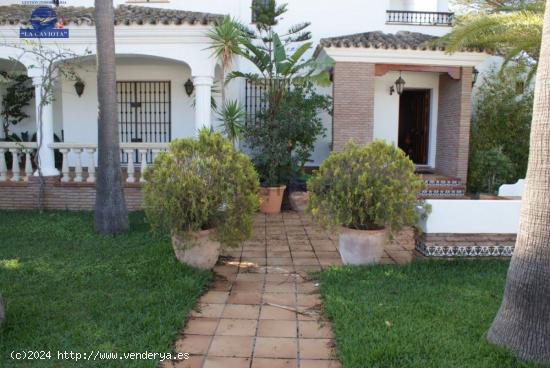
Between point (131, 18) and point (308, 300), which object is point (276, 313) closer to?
point (308, 300)

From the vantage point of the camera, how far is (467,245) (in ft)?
19.4

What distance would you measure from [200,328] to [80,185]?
6.74 m

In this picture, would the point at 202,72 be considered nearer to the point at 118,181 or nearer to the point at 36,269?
the point at 118,181

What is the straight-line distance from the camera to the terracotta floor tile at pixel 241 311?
441cm

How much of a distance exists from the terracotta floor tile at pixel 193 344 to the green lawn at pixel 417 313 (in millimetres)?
1040

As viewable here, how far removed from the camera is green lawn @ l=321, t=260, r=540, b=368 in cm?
344

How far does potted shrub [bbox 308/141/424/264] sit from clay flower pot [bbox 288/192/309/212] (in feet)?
14.1

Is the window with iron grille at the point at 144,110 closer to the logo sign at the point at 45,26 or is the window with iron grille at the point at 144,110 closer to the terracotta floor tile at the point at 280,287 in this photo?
the logo sign at the point at 45,26

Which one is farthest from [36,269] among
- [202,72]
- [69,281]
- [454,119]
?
[454,119]

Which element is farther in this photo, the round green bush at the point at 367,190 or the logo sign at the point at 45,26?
the logo sign at the point at 45,26

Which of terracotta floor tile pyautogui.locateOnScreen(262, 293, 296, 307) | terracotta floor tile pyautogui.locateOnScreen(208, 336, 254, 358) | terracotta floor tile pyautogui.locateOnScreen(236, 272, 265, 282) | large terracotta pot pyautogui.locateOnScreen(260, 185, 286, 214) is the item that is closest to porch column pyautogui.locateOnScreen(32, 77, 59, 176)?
large terracotta pot pyautogui.locateOnScreen(260, 185, 286, 214)

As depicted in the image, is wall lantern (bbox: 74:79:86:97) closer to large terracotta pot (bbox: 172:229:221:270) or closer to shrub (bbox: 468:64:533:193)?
large terracotta pot (bbox: 172:229:221:270)

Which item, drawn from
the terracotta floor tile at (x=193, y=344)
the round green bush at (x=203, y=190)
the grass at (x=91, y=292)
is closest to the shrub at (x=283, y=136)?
the grass at (x=91, y=292)

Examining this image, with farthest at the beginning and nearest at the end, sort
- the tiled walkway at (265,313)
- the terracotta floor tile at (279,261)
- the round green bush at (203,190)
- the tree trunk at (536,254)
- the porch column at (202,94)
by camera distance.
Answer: the porch column at (202,94) < the terracotta floor tile at (279,261) < the round green bush at (203,190) < the tiled walkway at (265,313) < the tree trunk at (536,254)
